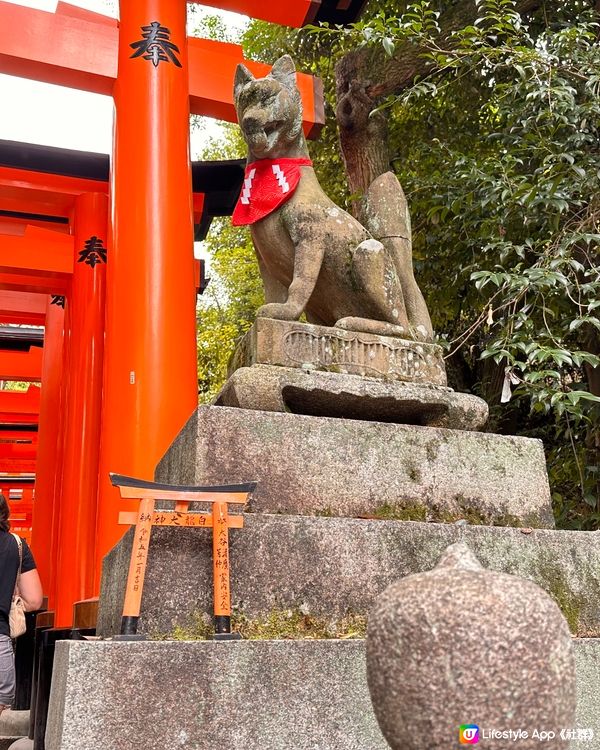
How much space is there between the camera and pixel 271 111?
10.8ft

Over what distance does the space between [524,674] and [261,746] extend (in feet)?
3.59

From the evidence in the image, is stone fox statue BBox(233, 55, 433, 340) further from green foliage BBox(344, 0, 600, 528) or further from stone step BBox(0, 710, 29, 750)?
stone step BBox(0, 710, 29, 750)

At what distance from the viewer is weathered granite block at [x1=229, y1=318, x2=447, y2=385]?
3096mm

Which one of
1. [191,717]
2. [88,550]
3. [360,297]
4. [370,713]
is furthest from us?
[88,550]

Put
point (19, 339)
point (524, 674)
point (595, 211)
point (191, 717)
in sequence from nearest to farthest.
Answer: point (524, 674)
point (191, 717)
point (595, 211)
point (19, 339)

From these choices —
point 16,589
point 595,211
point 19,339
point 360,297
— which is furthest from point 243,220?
point 19,339

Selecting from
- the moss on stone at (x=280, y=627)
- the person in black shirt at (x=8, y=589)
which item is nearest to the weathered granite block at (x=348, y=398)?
the moss on stone at (x=280, y=627)

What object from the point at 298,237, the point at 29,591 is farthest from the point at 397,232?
the point at 29,591

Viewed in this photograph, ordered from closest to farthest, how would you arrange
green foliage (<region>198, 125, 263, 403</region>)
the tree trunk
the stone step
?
the stone step < the tree trunk < green foliage (<region>198, 125, 263, 403</region>)

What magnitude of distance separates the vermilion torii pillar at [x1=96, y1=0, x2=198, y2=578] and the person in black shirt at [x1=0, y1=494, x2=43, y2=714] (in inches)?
44.9

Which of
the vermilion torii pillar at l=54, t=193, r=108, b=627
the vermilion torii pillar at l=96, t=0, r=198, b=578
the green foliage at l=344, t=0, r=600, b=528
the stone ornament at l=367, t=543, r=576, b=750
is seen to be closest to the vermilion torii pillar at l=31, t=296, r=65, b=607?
the vermilion torii pillar at l=54, t=193, r=108, b=627

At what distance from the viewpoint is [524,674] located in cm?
137

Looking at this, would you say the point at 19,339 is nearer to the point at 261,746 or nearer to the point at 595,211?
the point at 595,211

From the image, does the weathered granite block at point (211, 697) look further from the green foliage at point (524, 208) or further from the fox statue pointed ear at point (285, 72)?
the fox statue pointed ear at point (285, 72)
